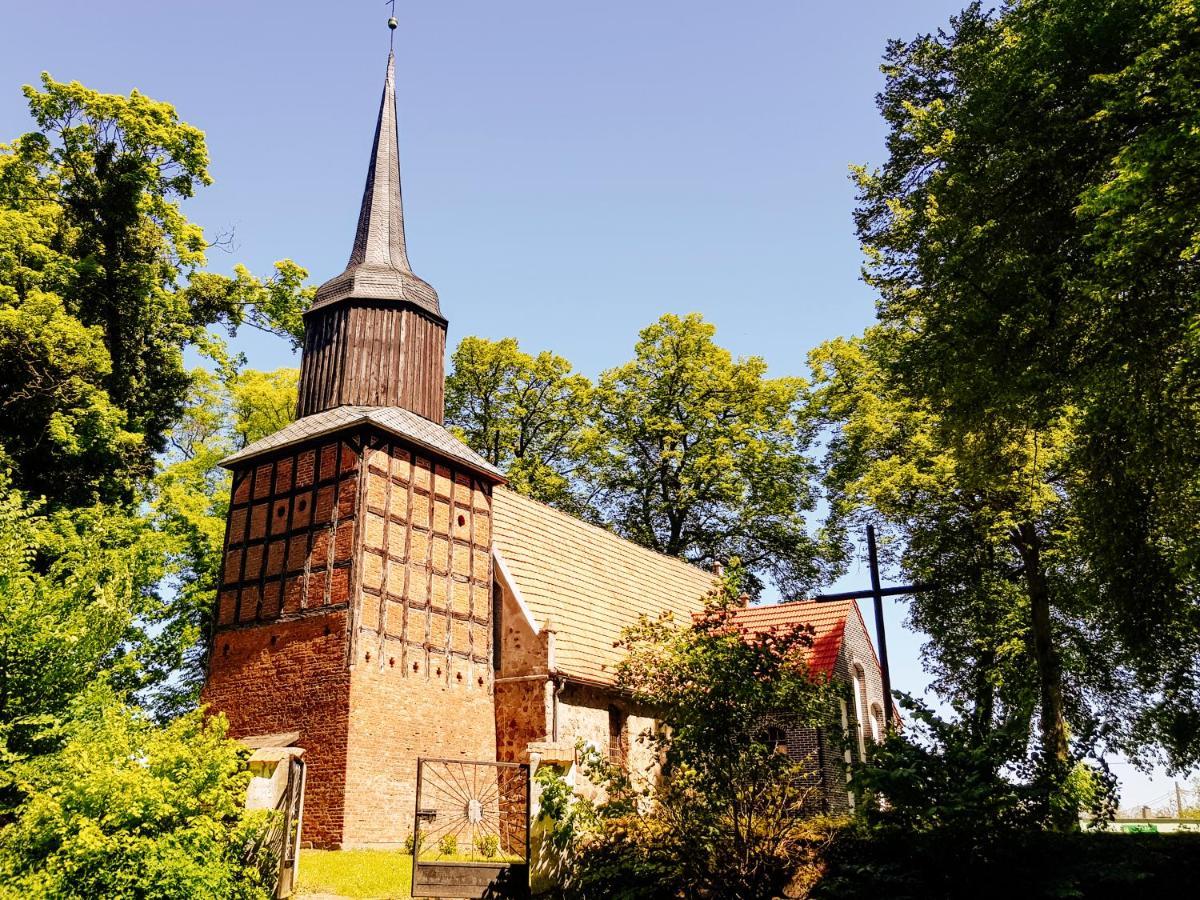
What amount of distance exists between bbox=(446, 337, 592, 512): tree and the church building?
→ 474 inches

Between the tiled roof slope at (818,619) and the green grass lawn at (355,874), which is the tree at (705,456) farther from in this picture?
the green grass lawn at (355,874)

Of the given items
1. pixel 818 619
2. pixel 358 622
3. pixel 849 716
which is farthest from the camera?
pixel 818 619

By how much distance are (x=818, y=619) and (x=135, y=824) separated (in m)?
17.4

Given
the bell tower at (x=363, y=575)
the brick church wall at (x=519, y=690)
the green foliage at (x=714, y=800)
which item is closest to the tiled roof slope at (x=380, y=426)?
the bell tower at (x=363, y=575)

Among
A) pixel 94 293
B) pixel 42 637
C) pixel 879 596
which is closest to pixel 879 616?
pixel 879 596

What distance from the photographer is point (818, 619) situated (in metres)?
23.4

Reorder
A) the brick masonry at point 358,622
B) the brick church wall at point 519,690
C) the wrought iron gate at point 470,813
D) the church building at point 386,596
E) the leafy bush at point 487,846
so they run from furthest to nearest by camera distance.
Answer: the brick church wall at point 519,690, the church building at point 386,596, the brick masonry at point 358,622, the wrought iron gate at point 470,813, the leafy bush at point 487,846

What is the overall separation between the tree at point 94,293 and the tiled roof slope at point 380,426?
5.61 m

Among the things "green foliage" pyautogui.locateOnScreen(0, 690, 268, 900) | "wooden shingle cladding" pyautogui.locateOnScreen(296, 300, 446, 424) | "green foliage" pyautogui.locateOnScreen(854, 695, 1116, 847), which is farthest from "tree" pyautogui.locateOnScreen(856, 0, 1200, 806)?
"wooden shingle cladding" pyautogui.locateOnScreen(296, 300, 446, 424)

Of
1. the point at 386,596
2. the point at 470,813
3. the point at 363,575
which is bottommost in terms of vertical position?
the point at 470,813

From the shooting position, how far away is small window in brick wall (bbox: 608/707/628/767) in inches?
730

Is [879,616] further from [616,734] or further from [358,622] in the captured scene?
[358,622]

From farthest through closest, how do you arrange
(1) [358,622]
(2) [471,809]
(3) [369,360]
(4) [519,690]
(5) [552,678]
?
(3) [369,360] → (4) [519,690] → (5) [552,678] → (2) [471,809] → (1) [358,622]

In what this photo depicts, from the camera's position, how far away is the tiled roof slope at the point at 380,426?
17078 mm
